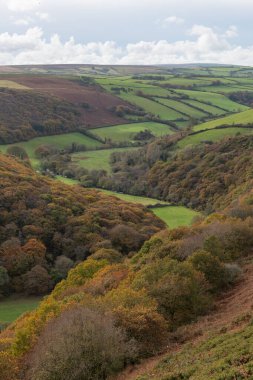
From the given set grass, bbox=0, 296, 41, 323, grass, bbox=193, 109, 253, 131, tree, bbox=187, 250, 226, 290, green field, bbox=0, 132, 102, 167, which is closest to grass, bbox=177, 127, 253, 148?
grass, bbox=193, 109, 253, 131

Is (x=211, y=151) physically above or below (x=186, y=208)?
above

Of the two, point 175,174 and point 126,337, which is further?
point 175,174

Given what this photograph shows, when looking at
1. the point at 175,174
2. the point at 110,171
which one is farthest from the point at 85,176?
the point at 175,174

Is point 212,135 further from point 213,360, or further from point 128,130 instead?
point 213,360

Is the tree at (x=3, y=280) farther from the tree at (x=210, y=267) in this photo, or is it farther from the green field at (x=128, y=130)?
the green field at (x=128, y=130)

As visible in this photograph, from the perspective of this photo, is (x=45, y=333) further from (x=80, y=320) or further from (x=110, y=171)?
(x=110, y=171)

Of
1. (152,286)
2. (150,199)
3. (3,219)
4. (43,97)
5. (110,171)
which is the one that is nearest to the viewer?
(152,286)

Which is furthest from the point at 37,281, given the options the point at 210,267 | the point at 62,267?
the point at 210,267
